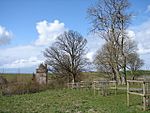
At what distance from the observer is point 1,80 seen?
4172 cm

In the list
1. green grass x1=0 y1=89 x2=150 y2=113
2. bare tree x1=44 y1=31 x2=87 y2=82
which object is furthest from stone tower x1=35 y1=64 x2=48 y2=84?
green grass x1=0 y1=89 x2=150 y2=113

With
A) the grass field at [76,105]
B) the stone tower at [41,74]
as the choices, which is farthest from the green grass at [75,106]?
the stone tower at [41,74]

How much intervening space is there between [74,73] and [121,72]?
1284 cm

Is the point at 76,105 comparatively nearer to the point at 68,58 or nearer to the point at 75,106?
the point at 75,106

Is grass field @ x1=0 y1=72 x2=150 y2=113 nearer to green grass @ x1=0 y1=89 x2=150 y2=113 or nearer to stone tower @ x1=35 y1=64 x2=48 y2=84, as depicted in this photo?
green grass @ x1=0 y1=89 x2=150 y2=113

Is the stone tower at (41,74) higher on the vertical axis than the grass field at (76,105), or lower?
higher

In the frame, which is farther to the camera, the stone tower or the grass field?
the stone tower

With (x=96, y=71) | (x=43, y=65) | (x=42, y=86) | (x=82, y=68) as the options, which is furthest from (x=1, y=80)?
(x=96, y=71)

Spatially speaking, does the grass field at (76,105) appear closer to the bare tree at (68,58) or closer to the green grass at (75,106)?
the green grass at (75,106)

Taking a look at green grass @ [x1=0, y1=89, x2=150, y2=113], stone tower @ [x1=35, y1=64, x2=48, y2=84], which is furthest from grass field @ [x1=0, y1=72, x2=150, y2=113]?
stone tower @ [x1=35, y1=64, x2=48, y2=84]

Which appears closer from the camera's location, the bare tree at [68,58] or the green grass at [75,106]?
the green grass at [75,106]

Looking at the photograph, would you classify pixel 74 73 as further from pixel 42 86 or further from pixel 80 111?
pixel 80 111

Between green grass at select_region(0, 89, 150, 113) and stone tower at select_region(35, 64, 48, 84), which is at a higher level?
stone tower at select_region(35, 64, 48, 84)

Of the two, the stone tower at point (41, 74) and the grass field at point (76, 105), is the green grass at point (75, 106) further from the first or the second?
the stone tower at point (41, 74)
